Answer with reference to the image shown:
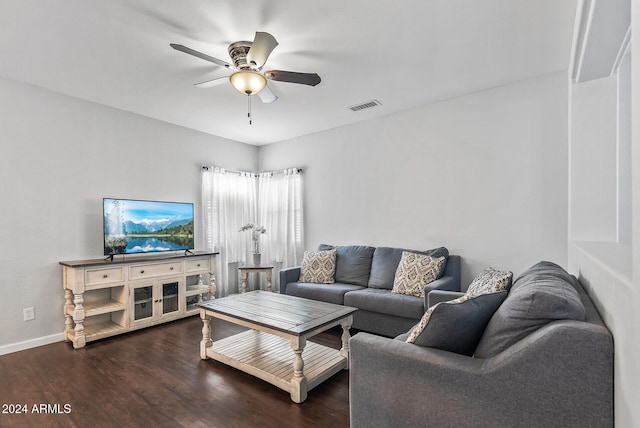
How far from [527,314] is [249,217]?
186 inches

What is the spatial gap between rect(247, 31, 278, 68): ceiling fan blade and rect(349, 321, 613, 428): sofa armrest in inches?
78.3

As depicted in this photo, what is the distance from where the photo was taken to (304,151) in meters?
5.15

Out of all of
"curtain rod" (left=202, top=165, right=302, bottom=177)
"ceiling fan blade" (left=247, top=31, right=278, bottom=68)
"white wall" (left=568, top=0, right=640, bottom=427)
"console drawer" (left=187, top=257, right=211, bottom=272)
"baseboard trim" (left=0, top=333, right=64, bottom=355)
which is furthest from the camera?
"curtain rod" (left=202, top=165, right=302, bottom=177)

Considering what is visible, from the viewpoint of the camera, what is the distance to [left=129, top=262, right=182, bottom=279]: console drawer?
3641 mm

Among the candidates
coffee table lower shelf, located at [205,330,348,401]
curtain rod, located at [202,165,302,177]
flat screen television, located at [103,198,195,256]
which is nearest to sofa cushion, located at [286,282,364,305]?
coffee table lower shelf, located at [205,330,348,401]

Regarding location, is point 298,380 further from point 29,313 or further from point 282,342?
point 29,313

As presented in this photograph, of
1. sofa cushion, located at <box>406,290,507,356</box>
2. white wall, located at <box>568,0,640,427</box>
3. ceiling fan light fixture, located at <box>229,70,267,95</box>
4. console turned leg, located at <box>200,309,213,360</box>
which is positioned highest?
ceiling fan light fixture, located at <box>229,70,267,95</box>

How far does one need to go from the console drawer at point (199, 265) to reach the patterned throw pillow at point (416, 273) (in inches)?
98.9

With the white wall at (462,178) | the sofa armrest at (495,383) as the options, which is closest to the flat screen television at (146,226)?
the white wall at (462,178)

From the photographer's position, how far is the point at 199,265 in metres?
4.32

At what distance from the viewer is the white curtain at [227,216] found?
4.92 meters

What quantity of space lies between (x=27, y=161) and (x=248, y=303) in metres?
2.70

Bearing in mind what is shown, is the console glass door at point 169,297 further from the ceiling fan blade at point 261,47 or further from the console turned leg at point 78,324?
the ceiling fan blade at point 261,47

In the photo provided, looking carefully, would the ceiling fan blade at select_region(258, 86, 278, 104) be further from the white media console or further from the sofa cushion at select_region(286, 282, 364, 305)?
the white media console
